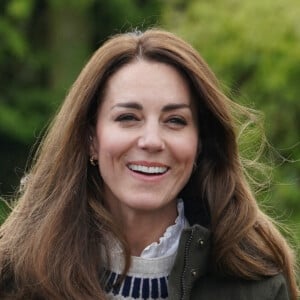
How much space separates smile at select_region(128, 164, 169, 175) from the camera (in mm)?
4195

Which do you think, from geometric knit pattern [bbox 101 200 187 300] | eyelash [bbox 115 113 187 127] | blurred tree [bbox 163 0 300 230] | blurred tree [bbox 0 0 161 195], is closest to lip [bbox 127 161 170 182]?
eyelash [bbox 115 113 187 127]

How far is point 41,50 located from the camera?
52.6 feet

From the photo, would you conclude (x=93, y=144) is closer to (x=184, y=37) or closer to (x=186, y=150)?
(x=186, y=150)

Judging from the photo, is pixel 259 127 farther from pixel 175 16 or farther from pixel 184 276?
pixel 175 16

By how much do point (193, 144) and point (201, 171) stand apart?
0.82 ft

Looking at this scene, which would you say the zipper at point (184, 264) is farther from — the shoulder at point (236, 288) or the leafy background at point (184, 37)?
the leafy background at point (184, 37)

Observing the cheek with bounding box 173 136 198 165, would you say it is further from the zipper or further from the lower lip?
the zipper

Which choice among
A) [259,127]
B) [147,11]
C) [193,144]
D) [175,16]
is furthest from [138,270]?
[147,11]

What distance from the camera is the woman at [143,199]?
13.9 ft

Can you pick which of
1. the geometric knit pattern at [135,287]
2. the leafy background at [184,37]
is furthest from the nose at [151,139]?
the leafy background at [184,37]

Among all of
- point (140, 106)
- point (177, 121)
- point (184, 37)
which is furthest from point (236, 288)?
point (184, 37)

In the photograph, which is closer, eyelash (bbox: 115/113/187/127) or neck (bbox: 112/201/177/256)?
eyelash (bbox: 115/113/187/127)

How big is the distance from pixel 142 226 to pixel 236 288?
38 centimetres

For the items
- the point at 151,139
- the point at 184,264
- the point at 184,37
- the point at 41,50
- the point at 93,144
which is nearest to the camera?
the point at 151,139
